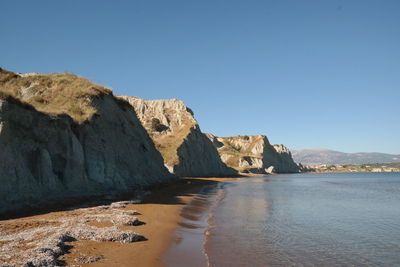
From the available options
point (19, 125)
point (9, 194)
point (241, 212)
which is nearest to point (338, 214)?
point (241, 212)

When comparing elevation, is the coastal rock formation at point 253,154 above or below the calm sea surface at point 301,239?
above

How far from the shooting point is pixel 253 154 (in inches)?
5797

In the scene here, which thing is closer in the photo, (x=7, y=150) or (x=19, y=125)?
(x=7, y=150)

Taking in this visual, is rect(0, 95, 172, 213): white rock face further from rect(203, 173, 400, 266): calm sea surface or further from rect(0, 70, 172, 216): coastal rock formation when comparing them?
rect(203, 173, 400, 266): calm sea surface

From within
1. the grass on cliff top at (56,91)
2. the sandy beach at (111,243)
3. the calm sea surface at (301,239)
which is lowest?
the calm sea surface at (301,239)

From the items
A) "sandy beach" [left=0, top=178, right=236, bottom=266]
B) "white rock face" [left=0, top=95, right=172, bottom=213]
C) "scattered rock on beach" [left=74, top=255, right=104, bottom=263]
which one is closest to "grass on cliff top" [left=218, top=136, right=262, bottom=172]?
"white rock face" [left=0, top=95, right=172, bottom=213]

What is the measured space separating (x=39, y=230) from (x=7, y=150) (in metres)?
8.29

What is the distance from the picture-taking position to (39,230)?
37.3 feet

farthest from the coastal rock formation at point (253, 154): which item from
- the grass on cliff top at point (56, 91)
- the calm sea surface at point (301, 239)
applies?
the calm sea surface at point (301, 239)

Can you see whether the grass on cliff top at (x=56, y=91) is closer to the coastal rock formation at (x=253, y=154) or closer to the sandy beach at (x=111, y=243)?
the sandy beach at (x=111, y=243)

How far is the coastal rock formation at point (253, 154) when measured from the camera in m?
132

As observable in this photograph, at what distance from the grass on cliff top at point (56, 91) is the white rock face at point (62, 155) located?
1.20 meters

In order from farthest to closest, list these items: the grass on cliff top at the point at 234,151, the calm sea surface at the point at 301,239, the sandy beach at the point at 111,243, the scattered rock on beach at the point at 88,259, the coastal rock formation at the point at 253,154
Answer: the coastal rock formation at the point at 253,154, the grass on cliff top at the point at 234,151, the calm sea surface at the point at 301,239, the sandy beach at the point at 111,243, the scattered rock on beach at the point at 88,259

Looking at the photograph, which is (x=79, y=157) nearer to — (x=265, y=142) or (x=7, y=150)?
(x=7, y=150)
